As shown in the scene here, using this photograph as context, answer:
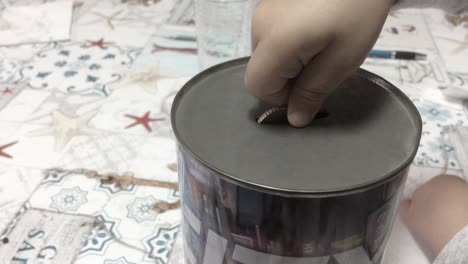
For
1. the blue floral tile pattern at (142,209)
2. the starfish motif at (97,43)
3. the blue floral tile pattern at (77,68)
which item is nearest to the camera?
the blue floral tile pattern at (142,209)

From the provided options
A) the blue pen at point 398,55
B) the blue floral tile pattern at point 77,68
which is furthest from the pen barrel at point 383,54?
the blue floral tile pattern at point 77,68

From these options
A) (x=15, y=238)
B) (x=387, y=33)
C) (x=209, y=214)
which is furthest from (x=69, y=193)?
(x=387, y=33)

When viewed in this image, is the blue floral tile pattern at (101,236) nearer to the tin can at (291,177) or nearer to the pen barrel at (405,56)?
the tin can at (291,177)

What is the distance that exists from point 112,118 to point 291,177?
45 centimetres

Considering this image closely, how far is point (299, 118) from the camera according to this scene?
0.35 m

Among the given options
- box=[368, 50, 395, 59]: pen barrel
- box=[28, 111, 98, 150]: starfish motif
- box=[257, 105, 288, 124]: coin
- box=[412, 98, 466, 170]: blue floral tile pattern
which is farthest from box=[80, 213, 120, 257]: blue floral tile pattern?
box=[368, 50, 395, 59]: pen barrel

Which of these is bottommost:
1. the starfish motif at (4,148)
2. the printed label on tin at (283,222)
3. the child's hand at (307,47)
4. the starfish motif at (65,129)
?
the starfish motif at (4,148)

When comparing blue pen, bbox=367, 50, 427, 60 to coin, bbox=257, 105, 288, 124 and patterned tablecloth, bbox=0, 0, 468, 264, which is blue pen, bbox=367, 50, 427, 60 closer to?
patterned tablecloth, bbox=0, 0, 468, 264

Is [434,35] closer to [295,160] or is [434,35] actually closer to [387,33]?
[387,33]

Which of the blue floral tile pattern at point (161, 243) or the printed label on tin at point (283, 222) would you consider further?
the blue floral tile pattern at point (161, 243)

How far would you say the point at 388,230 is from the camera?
360 millimetres

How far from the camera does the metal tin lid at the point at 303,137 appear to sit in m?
0.30

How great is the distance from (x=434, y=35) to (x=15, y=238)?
→ 809 mm

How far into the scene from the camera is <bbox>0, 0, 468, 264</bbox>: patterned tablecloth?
1.70 feet
